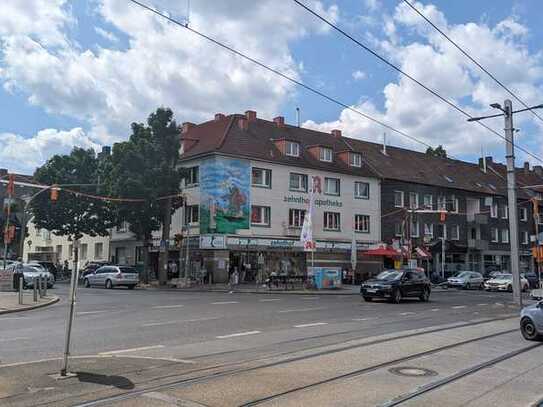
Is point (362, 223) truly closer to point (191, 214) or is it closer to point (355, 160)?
point (355, 160)

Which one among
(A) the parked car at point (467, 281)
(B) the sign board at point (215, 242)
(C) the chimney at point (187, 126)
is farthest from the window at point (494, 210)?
(B) the sign board at point (215, 242)

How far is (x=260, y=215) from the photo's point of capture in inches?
1687

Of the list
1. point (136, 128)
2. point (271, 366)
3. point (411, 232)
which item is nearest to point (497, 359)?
point (271, 366)

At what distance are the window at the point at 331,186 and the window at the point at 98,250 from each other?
2164 cm

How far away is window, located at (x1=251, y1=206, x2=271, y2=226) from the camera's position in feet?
139

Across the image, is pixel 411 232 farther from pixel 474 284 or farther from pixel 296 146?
pixel 296 146

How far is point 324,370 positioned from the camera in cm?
916

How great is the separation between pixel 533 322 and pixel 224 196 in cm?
2920

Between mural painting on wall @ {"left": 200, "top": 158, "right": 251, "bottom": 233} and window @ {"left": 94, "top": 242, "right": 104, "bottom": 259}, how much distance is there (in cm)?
1719

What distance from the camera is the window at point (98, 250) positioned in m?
54.4

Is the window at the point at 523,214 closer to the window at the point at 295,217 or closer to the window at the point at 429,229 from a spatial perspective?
the window at the point at 429,229

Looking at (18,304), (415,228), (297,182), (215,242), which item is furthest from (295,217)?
(18,304)

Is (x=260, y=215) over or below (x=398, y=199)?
below

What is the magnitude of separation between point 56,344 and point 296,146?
35907 millimetres
